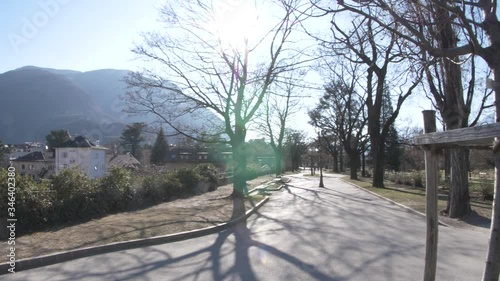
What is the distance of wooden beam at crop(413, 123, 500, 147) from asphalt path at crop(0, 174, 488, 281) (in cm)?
311

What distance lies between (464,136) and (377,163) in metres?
28.1

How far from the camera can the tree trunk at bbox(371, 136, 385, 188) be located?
1169 inches

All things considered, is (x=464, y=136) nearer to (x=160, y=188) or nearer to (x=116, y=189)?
(x=116, y=189)

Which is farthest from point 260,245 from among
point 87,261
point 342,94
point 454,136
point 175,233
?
point 342,94

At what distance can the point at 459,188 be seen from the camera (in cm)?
1397

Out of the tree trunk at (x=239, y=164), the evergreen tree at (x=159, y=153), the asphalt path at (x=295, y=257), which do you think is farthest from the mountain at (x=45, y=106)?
the asphalt path at (x=295, y=257)

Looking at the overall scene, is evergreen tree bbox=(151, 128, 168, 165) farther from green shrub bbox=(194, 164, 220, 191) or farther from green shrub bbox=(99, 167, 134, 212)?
green shrub bbox=(99, 167, 134, 212)

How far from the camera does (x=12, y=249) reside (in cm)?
790

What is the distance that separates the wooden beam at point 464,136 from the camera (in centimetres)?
327

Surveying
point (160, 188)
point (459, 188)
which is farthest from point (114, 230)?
point (459, 188)

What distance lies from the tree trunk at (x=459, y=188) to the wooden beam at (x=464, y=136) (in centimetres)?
1072

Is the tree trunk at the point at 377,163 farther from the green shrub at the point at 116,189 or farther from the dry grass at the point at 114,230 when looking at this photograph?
the green shrub at the point at 116,189

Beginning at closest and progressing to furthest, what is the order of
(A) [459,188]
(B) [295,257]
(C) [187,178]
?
1. (B) [295,257]
2. (A) [459,188]
3. (C) [187,178]

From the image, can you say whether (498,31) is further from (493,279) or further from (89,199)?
(89,199)
